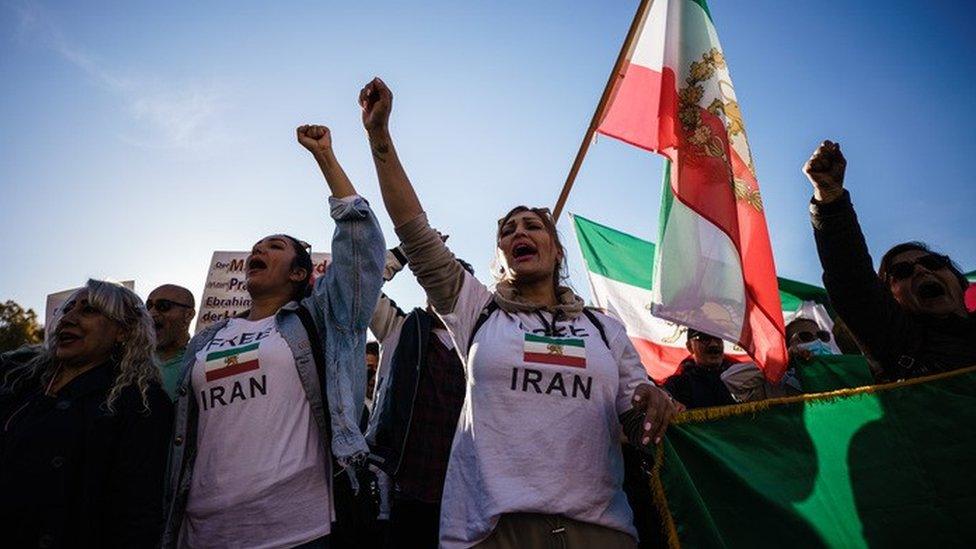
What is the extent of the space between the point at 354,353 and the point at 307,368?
22cm

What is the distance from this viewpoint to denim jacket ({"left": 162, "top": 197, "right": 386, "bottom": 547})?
2.26 meters

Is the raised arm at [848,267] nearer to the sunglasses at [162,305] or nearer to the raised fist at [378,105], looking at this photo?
the raised fist at [378,105]

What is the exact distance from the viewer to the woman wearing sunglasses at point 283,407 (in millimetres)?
2121

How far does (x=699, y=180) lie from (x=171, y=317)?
335 centimetres

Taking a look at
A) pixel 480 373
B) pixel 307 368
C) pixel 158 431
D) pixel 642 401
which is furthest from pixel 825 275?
pixel 158 431

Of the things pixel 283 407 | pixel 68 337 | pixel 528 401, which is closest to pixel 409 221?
pixel 528 401

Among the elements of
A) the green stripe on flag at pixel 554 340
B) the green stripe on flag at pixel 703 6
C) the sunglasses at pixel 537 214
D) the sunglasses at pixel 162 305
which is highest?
the green stripe on flag at pixel 703 6

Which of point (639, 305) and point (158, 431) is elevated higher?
point (639, 305)

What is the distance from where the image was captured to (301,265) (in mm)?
2902

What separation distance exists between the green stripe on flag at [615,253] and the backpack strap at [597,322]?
458 centimetres

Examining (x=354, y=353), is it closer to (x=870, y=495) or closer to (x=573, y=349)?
(x=573, y=349)

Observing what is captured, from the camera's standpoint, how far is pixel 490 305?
7.51 ft

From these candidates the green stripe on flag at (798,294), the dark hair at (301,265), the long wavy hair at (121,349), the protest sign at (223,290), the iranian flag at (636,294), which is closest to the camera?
the long wavy hair at (121,349)

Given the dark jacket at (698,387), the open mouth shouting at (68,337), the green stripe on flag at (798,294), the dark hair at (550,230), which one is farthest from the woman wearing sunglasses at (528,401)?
the green stripe on flag at (798,294)
